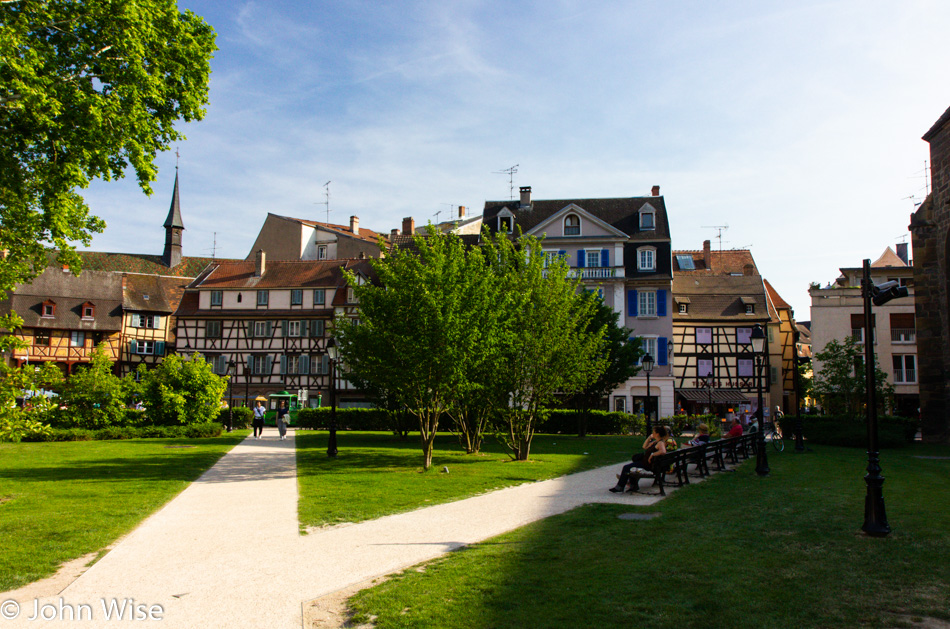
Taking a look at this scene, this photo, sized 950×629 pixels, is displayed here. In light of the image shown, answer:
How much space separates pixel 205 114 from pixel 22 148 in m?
3.84

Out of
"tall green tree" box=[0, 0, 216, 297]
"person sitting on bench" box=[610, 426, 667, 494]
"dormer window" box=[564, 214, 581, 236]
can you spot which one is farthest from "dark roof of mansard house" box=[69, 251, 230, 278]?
"person sitting on bench" box=[610, 426, 667, 494]

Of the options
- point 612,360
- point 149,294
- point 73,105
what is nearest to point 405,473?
point 73,105

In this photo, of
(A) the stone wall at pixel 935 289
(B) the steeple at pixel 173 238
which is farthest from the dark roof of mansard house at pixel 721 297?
(B) the steeple at pixel 173 238

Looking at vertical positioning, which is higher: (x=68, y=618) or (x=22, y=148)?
(x=22, y=148)

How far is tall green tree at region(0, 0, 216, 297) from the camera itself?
13.3m

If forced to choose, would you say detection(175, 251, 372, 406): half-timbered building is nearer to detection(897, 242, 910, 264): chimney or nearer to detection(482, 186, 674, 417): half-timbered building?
detection(482, 186, 674, 417): half-timbered building

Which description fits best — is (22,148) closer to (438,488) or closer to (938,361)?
(438,488)

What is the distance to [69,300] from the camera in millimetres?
58156

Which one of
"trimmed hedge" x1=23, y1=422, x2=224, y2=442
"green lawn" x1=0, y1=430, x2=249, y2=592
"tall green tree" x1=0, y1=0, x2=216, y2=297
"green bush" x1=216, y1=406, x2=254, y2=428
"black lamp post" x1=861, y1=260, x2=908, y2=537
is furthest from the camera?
"green bush" x1=216, y1=406, x2=254, y2=428

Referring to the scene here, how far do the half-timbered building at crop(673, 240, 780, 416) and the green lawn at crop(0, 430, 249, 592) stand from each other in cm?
3610

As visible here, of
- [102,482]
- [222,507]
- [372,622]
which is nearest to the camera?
[372,622]

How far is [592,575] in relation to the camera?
710cm

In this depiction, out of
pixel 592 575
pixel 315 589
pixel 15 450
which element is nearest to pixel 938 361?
pixel 592 575

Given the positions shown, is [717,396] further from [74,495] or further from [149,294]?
[149,294]
